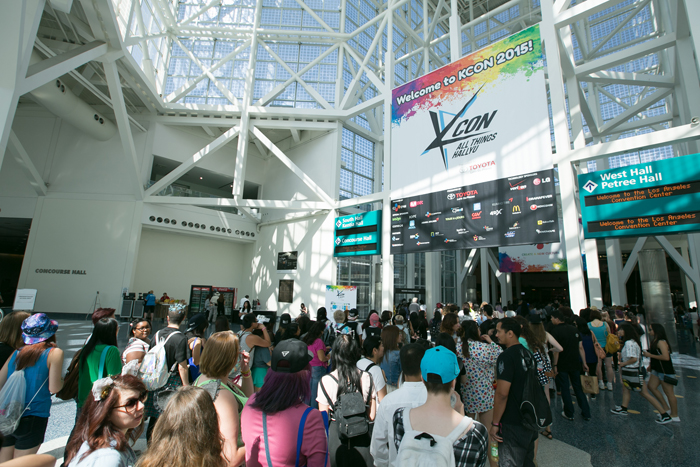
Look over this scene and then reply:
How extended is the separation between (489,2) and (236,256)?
78.1ft

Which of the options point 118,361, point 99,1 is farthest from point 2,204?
point 118,361

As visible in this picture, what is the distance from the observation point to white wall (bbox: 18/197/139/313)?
15.8 meters

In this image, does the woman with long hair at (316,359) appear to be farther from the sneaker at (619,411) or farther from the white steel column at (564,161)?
the white steel column at (564,161)

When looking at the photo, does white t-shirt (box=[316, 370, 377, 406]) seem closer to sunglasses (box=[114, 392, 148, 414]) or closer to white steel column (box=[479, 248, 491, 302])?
sunglasses (box=[114, 392, 148, 414])

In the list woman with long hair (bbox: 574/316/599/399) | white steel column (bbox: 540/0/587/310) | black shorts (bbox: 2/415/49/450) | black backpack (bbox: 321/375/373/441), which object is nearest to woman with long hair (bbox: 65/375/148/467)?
black backpack (bbox: 321/375/373/441)

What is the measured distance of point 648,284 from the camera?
39.8 ft

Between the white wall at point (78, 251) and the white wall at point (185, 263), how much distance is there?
2.05 m

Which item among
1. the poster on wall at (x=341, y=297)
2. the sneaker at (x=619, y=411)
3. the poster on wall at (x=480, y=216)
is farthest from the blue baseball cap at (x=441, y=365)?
the poster on wall at (x=341, y=297)

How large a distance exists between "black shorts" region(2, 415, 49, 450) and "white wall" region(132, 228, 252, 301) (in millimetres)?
17676

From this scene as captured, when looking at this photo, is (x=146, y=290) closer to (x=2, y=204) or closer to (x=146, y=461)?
(x=2, y=204)

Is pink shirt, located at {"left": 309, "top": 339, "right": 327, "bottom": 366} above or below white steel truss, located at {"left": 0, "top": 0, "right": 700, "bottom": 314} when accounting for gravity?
below

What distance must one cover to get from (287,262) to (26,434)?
53.7 feet

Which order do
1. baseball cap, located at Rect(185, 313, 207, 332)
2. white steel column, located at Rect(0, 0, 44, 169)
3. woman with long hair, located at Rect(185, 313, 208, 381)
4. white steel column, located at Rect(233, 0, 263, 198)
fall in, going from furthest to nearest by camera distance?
white steel column, located at Rect(233, 0, 263, 198) → white steel column, located at Rect(0, 0, 44, 169) → baseball cap, located at Rect(185, 313, 207, 332) → woman with long hair, located at Rect(185, 313, 208, 381)

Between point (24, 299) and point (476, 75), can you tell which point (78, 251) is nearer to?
point (24, 299)
